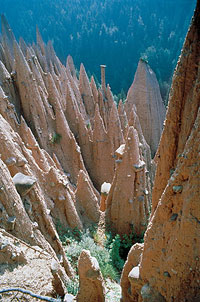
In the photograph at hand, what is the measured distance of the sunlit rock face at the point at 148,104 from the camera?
1094cm

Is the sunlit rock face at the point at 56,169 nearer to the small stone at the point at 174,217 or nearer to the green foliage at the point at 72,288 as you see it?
the green foliage at the point at 72,288

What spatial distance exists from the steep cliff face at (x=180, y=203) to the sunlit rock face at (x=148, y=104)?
358 inches

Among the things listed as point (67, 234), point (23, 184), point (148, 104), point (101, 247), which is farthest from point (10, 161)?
point (148, 104)

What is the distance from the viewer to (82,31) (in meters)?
34.5

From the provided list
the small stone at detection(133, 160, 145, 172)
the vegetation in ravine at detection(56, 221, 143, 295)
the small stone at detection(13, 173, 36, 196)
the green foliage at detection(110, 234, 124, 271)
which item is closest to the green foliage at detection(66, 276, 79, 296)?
the vegetation in ravine at detection(56, 221, 143, 295)

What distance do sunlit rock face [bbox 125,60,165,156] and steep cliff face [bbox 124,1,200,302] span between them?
9088 millimetres

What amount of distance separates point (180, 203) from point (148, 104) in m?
10.00

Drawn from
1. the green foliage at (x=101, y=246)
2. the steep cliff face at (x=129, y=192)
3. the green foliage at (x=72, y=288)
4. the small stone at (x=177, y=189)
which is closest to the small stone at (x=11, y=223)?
the green foliage at (x=72, y=288)

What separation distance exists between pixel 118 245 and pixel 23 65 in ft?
21.5

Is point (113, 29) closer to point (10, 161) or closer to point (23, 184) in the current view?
point (10, 161)

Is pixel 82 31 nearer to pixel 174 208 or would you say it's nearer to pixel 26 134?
pixel 26 134

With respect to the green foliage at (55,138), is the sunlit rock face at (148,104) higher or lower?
higher

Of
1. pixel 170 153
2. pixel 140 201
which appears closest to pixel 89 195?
pixel 140 201

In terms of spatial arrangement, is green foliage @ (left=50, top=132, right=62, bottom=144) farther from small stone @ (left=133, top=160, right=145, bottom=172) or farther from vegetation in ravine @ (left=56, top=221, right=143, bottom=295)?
small stone @ (left=133, top=160, right=145, bottom=172)
